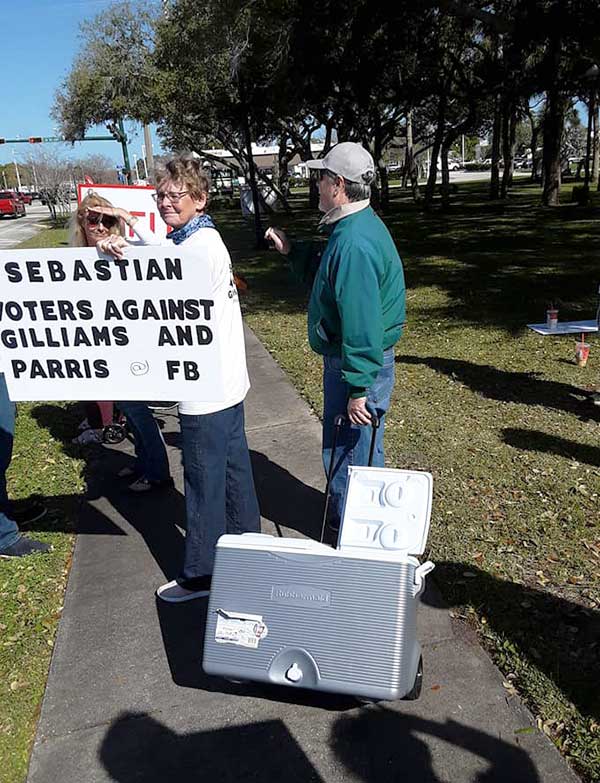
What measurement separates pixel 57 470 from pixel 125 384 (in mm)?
2483

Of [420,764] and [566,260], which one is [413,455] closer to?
[420,764]

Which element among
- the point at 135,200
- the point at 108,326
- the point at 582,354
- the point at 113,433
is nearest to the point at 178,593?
the point at 108,326

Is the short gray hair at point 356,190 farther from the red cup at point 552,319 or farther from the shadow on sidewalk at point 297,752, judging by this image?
the red cup at point 552,319

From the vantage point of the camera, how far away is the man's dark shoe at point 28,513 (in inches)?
175

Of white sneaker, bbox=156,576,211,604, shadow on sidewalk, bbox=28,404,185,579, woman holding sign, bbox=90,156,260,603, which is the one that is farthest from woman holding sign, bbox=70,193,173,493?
white sneaker, bbox=156,576,211,604

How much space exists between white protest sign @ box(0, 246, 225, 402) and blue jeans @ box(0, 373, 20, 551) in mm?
665

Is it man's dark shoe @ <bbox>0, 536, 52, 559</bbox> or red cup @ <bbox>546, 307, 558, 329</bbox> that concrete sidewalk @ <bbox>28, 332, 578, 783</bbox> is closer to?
man's dark shoe @ <bbox>0, 536, 52, 559</bbox>

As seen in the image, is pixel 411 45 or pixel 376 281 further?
pixel 411 45

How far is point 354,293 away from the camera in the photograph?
9.49 feet

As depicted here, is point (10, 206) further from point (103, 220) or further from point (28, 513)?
point (103, 220)

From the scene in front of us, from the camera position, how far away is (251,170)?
56.3 feet

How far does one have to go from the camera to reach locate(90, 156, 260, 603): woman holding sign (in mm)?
2951

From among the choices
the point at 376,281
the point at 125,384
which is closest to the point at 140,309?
the point at 125,384

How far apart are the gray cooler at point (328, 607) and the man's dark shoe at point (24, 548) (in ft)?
6.56
